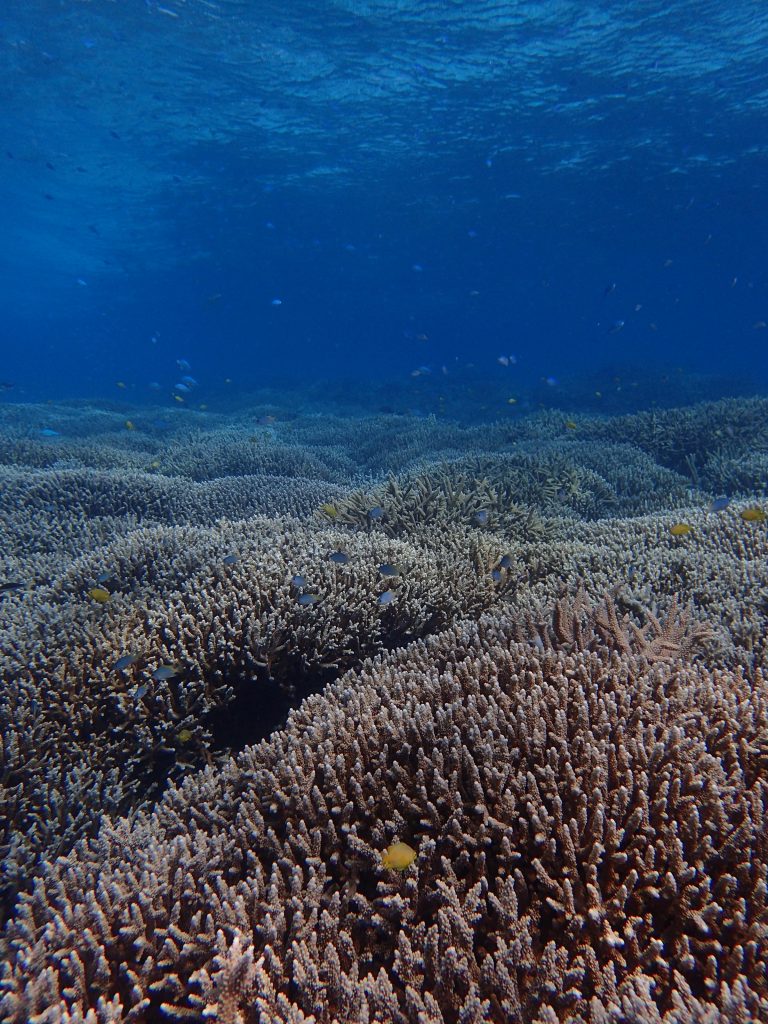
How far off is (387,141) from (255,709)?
40.5 metres

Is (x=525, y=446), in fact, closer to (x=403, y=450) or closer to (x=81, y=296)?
(x=403, y=450)

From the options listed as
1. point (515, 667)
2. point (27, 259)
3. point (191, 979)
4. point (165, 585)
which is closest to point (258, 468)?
point (165, 585)

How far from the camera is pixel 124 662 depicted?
412 centimetres

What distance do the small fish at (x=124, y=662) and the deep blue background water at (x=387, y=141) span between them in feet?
63.3

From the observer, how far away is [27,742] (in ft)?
12.1

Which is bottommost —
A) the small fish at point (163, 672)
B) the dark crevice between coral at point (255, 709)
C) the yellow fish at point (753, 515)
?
the dark crevice between coral at point (255, 709)

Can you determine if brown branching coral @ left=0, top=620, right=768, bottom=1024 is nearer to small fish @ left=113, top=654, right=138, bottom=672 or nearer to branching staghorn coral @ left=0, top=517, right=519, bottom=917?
branching staghorn coral @ left=0, top=517, right=519, bottom=917

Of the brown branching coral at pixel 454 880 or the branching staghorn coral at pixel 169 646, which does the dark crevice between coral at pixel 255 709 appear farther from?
the brown branching coral at pixel 454 880

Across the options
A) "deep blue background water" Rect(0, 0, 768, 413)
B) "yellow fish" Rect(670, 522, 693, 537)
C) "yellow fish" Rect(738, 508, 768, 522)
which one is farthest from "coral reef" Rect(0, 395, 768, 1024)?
"deep blue background water" Rect(0, 0, 768, 413)

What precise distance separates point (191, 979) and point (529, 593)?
4148 mm

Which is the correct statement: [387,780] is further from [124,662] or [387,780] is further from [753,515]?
[753,515]

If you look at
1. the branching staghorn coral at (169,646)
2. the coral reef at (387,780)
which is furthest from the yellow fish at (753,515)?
the branching staghorn coral at (169,646)

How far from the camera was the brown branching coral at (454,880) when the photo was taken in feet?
5.88

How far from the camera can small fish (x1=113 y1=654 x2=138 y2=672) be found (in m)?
4.11
